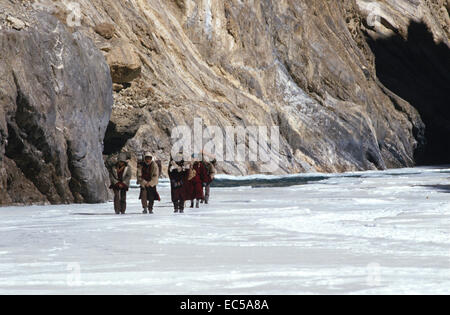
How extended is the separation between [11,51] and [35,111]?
5.06ft

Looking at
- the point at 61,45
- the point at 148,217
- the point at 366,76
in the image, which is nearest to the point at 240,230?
the point at 148,217

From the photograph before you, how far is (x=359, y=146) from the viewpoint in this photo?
57.4 m

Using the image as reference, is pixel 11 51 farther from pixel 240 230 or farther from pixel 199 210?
pixel 240 230

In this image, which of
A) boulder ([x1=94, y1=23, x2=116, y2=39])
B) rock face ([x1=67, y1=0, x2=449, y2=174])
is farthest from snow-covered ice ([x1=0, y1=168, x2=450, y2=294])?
boulder ([x1=94, y1=23, x2=116, y2=39])

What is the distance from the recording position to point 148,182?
58.7 ft

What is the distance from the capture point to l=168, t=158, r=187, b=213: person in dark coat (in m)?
17.9

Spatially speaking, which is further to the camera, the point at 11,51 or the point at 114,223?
the point at 11,51

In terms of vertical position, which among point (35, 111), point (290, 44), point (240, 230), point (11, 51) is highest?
point (290, 44)

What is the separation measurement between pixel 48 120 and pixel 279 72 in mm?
36612

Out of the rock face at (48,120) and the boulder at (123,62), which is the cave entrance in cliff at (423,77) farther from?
the rock face at (48,120)

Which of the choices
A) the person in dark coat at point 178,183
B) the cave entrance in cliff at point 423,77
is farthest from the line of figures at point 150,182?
the cave entrance in cliff at point 423,77

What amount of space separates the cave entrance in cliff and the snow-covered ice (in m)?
59.7

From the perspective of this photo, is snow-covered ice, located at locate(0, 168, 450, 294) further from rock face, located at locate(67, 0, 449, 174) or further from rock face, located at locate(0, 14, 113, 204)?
rock face, located at locate(67, 0, 449, 174)

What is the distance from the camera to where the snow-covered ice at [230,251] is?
24.5 feet
